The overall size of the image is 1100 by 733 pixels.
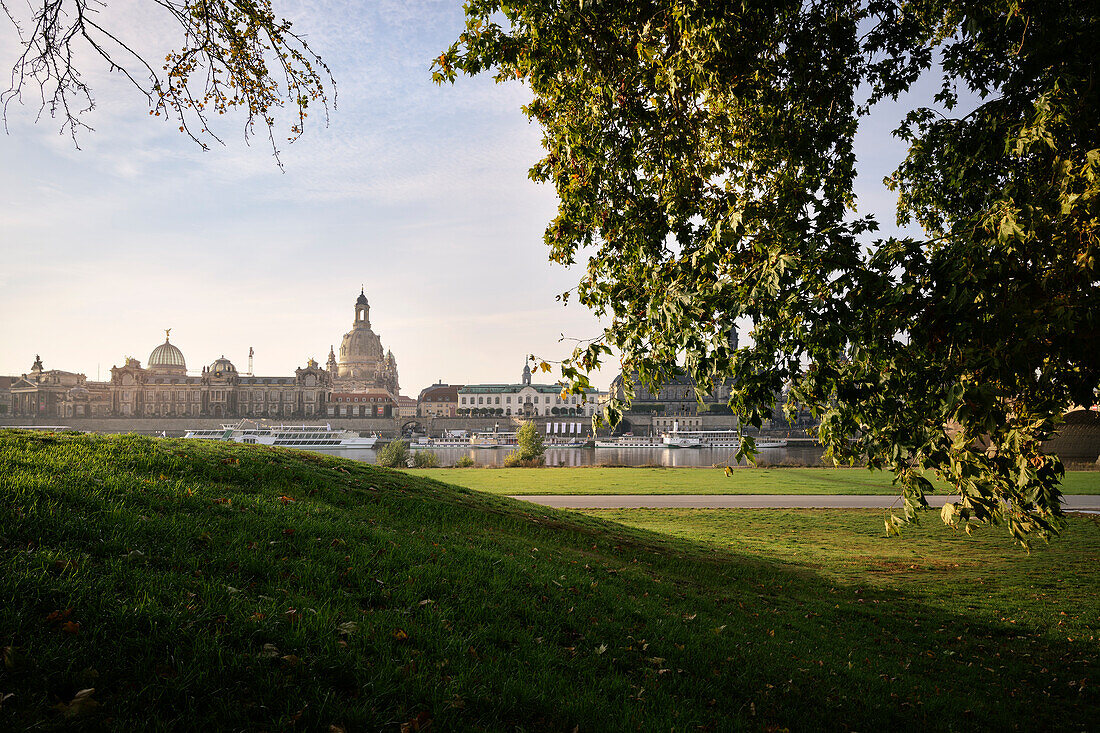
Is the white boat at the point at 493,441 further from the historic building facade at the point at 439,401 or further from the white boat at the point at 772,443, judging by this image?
the white boat at the point at 772,443

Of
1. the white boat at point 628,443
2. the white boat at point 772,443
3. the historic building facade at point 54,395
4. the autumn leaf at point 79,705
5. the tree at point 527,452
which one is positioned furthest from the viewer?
the historic building facade at point 54,395

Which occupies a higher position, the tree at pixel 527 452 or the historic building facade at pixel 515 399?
the historic building facade at pixel 515 399

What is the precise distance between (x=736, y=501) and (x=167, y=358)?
11678 centimetres

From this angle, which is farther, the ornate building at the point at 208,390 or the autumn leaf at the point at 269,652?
the ornate building at the point at 208,390

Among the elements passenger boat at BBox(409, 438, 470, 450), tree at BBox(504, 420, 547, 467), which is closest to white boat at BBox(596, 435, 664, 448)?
passenger boat at BBox(409, 438, 470, 450)

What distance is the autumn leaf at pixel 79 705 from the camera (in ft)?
8.01

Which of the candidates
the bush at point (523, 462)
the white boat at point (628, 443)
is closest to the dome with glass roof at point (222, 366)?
the white boat at point (628, 443)

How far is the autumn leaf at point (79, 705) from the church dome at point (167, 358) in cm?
12391

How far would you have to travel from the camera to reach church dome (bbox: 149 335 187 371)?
106688 mm

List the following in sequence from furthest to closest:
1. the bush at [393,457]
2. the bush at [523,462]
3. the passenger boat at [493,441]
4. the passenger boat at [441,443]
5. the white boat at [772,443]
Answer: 1. the passenger boat at [441,443]
2. the passenger boat at [493,441]
3. the white boat at [772,443]
4. the bush at [523,462]
5. the bush at [393,457]

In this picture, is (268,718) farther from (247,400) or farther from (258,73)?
(247,400)

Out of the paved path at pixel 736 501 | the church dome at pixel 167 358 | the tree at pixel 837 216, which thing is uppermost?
the church dome at pixel 167 358

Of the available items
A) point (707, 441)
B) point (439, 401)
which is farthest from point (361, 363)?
point (707, 441)

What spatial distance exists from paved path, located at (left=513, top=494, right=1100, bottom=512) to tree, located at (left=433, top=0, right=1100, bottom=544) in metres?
13.1
